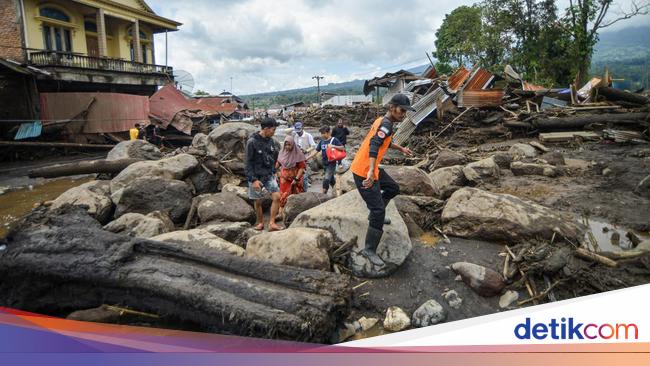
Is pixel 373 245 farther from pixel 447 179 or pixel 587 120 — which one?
pixel 587 120

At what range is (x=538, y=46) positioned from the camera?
22547 millimetres

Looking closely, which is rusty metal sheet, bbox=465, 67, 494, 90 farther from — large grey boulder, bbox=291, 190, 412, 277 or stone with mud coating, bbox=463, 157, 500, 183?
large grey boulder, bbox=291, 190, 412, 277

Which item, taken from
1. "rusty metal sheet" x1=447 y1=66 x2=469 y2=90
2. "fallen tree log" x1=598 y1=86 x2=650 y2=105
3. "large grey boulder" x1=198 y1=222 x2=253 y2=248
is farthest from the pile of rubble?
"large grey boulder" x1=198 y1=222 x2=253 y2=248

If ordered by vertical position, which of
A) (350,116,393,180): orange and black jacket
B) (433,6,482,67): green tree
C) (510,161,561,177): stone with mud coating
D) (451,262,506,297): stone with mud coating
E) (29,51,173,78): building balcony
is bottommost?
(451,262,506,297): stone with mud coating

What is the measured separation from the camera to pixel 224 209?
5.85 metres

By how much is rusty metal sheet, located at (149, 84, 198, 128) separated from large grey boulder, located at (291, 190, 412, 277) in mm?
14839

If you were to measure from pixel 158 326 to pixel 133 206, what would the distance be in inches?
140

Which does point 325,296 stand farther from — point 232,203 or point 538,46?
point 538,46

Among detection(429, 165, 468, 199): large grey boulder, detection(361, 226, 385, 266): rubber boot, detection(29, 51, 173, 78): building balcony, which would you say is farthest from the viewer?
detection(29, 51, 173, 78): building balcony

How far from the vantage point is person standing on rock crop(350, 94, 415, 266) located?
3.68m

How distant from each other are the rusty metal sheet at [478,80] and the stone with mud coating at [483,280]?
13.4m

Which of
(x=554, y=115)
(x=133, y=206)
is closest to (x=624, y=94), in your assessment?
(x=554, y=115)

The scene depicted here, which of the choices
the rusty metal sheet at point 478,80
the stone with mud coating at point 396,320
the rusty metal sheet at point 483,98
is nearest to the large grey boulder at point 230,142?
the stone with mud coating at point 396,320

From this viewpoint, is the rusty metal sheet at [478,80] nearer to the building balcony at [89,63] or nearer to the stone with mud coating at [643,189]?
the stone with mud coating at [643,189]
